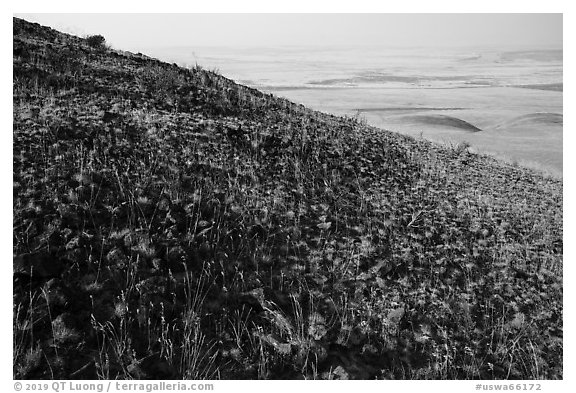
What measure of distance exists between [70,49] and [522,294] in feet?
32.0

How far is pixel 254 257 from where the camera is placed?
4.72 metres

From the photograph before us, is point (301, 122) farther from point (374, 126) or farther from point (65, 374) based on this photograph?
point (65, 374)

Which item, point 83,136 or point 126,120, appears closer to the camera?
point 83,136

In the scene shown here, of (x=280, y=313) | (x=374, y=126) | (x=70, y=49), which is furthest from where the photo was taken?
(x=374, y=126)

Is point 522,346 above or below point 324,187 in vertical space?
below

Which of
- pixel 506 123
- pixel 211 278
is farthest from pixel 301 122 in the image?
pixel 211 278

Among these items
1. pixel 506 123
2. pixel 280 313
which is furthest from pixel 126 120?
pixel 506 123

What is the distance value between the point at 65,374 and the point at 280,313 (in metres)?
1.75

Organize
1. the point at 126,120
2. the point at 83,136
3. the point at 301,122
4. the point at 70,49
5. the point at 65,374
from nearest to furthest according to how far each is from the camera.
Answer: the point at 65,374 < the point at 83,136 < the point at 126,120 < the point at 301,122 < the point at 70,49

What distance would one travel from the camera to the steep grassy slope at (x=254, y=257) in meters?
3.82

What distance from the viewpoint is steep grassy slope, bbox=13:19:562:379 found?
3.82 meters

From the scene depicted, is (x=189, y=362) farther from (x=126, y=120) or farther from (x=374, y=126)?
(x=374, y=126)

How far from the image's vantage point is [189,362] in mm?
3674

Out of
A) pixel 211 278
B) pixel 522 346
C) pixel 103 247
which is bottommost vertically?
pixel 522 346
